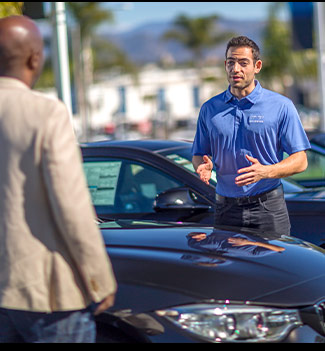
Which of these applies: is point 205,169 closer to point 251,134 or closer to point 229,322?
point 251,134

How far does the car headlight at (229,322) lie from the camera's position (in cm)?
289

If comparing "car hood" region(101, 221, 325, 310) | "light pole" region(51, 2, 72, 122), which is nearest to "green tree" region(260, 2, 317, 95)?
"light pole" region(51, 2, 72, 122)

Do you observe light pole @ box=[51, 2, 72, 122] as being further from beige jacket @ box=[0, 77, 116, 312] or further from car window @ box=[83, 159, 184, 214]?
beige jacket @ box=[0, 77, 116, 312]

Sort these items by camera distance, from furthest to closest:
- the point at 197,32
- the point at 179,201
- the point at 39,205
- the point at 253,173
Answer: the point at 197,32 → the point at 179,201 → the point at 253,173 → the point at 39,205

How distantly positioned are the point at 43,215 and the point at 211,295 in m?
0.86

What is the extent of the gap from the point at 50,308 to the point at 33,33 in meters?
0.96

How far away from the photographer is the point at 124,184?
213 inches

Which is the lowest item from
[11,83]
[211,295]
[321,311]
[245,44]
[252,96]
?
[321,311]

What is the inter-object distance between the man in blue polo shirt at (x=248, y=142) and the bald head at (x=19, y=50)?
199 cm

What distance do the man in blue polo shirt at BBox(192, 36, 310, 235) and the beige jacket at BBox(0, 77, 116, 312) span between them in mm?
1976

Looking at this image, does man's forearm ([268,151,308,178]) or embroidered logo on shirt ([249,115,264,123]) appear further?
embroidered logo on shirt ([249,115,264,123])

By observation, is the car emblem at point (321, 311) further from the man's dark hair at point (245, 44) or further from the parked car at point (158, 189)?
the man's dark hair at point (245, 44)

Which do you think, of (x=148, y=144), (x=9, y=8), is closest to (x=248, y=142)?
(x=148, y=144)

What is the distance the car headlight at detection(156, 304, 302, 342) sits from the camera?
114 inches
